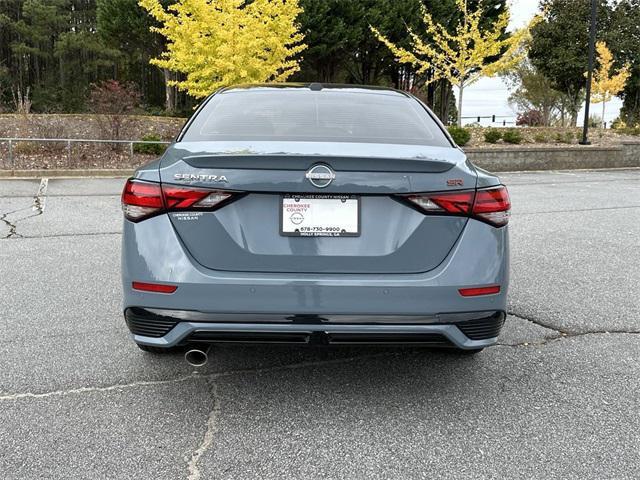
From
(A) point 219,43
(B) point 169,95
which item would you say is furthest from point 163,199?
(B) point 169,95

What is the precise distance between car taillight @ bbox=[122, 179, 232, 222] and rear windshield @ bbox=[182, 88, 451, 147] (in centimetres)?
46

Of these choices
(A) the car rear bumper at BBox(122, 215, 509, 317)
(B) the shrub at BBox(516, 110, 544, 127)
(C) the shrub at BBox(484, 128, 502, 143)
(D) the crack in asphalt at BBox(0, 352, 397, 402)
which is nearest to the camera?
(A) the car rear bumper at BBox(122, 215, 509, 317)

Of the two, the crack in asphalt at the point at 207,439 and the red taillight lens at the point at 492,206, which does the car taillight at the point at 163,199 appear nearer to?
the crack in asphalt at the point at 207,439

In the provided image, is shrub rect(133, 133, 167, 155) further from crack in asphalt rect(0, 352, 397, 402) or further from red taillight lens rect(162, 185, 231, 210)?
red taillight lens rect(162, 185, 231, 210)

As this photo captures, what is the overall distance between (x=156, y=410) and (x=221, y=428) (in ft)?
1.23

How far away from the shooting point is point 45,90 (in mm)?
42062

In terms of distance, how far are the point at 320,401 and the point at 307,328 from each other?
23.9 inches

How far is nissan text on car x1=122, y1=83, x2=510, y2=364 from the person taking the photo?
2.53m

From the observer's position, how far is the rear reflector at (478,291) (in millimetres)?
2604

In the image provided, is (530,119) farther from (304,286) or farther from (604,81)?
(304,286)

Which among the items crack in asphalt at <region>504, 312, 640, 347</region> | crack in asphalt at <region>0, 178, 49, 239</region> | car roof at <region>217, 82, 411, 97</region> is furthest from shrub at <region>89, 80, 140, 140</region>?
crack in asphalt at <region>504, 312, 640, 347</region>

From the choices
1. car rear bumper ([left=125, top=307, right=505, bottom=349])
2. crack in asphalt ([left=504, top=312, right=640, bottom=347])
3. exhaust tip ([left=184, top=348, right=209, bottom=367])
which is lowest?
crack in asphalt ([left=504, top=312, right=640, bottom=347])

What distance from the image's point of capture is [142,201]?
265 cm

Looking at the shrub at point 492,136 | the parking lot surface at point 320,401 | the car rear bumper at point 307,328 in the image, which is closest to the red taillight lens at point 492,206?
the car rear bumper at point 307,328
